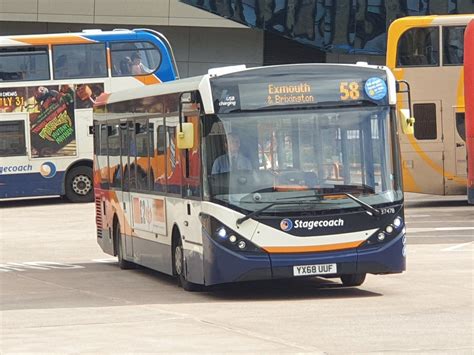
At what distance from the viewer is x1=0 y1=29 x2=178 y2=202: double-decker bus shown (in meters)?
36.0

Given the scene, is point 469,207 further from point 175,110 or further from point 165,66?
point 175,110

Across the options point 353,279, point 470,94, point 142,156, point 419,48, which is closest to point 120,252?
point 142,156

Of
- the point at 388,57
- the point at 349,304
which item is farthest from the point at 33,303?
the point at 388,57

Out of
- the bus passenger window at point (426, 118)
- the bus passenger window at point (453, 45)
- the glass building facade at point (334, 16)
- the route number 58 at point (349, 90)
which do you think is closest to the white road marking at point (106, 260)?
the route number 58 at point (349, 90)

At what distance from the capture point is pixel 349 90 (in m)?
15.6

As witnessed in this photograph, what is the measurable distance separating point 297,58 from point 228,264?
48.4 m

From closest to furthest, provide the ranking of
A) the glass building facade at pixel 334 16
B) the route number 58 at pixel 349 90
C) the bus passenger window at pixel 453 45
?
the route number 58 at pixel 349 90 → the bus passenger window at pixel 453 45 → the glass building facade at pixel 334 16

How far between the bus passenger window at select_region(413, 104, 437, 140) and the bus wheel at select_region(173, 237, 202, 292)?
15.4m

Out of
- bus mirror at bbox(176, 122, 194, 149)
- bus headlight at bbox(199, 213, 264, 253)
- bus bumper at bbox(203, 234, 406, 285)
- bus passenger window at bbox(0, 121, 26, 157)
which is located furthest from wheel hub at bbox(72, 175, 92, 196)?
bus headlight at bbox(199, 213, 264, 253)

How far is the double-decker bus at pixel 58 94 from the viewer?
118ft

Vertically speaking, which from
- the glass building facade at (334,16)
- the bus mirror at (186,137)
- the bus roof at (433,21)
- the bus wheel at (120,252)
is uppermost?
the glass building facade at (334,16)

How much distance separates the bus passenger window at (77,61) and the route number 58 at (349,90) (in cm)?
2121

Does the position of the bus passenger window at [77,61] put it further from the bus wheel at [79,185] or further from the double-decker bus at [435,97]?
the double-decker bus at [435,97]

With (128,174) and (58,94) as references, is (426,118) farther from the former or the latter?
(128,174)
